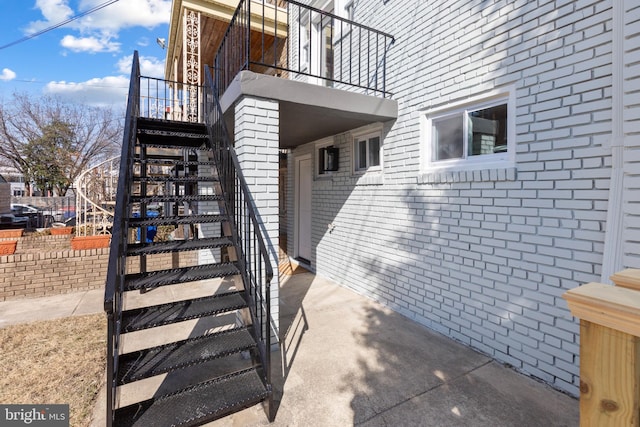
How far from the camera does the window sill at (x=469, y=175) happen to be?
111 inches

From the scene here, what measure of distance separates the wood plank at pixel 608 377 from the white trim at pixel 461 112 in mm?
2423

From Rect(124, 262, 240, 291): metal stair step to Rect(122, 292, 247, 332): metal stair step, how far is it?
170 mm

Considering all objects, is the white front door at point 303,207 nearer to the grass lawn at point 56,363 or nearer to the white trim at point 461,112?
the white trim at point 461,112

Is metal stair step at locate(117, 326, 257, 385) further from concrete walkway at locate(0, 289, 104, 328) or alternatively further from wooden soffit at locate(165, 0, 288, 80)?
wooden soffit at locate(165, 0, 288, 80)

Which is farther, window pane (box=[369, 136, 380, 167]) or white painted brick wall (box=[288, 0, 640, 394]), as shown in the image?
window pane (box=[369, 136, 380, 167])

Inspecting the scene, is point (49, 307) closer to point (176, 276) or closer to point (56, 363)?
point (56, 363)

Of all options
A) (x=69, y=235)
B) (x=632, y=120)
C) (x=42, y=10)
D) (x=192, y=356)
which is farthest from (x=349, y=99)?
(x=42, y=10)

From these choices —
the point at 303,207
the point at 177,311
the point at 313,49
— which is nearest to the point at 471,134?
the point at 177,311

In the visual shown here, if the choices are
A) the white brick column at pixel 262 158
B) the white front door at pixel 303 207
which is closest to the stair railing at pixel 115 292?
the white brick column at pixel 262 158

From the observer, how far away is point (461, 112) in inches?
131

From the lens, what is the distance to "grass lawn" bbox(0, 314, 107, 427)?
2.38 m

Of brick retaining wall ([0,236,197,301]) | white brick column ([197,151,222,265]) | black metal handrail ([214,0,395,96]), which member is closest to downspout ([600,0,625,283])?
black metal handrail ([214,0,395,96])

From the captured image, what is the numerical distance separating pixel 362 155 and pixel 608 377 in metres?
4.40

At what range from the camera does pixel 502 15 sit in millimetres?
2855
